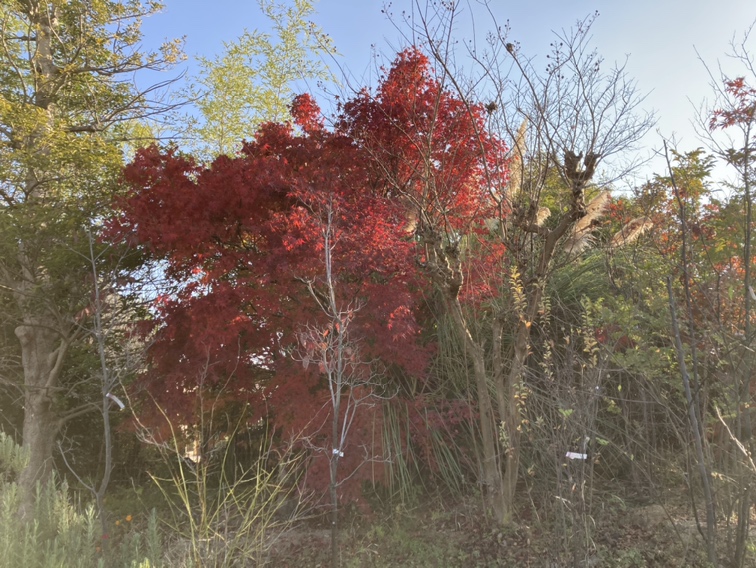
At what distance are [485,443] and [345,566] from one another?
1.54 metres

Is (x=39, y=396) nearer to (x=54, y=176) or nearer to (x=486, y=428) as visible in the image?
(x=54, y=176)

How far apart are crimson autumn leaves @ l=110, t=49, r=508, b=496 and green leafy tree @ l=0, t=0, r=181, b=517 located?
1.15 meters

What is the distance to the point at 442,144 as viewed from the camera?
196 inches

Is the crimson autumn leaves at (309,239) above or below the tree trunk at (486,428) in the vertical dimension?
above

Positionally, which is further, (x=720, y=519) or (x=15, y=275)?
(x=15, y=275)

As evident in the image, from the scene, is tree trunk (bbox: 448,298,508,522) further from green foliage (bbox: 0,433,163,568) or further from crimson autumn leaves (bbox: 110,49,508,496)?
green foliage (bbox: 0,433,163,568)

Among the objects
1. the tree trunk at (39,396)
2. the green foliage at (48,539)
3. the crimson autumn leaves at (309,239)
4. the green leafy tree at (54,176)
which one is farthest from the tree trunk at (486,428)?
the tree trunk at (39,396)

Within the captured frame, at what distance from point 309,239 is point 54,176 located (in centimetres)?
409

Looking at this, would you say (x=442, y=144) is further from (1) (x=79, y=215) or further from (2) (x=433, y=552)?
(1) (x=79, y=215)

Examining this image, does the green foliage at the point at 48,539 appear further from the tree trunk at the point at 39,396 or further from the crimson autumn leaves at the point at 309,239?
the tree trunk at the point at 39,396

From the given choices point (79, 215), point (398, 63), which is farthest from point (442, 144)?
point (79, 215)

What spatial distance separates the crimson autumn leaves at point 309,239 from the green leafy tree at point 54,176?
3.79ft

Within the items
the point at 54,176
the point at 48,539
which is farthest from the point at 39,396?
the point at 48,539

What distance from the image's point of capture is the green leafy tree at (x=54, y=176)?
596cm
